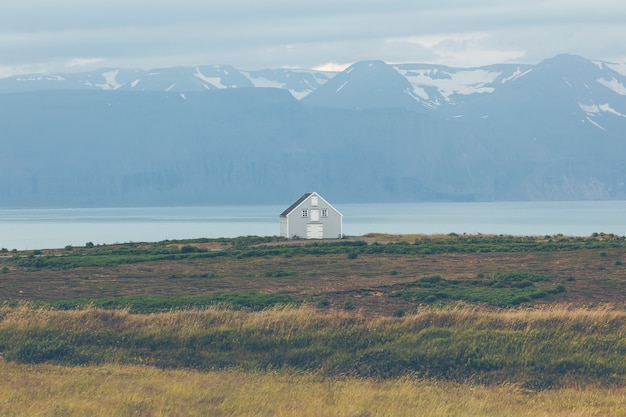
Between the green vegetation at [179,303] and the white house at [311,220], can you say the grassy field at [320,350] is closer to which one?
the green vegetation at [179,303]

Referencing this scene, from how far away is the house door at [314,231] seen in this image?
105312 millimetres

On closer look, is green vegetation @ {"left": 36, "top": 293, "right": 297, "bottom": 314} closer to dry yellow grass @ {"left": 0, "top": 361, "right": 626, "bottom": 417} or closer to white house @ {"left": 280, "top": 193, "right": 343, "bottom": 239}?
dry yellow grass @ {"left": 0, "top": 361, "right": 626, "bottom": 417}

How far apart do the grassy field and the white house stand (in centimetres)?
5464

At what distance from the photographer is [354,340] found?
98.3 ft

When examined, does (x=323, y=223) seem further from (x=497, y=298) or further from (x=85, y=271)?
(x=497, y=298)

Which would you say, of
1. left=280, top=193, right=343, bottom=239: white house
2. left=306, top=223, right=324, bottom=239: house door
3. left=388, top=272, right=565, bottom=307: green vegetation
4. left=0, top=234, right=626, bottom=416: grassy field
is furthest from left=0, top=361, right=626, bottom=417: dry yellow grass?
left=306, top=223, right=324, bottom=239: house door

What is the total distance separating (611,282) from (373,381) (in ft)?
84.6

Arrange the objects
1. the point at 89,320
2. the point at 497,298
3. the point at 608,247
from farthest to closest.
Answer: the point at 608,247
the point at 497,298
the point at 89,320

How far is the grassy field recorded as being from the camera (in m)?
22.9

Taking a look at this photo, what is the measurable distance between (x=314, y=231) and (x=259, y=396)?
82.4m

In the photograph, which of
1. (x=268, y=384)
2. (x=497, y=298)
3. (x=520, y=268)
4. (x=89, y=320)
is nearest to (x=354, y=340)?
(x=268, y=384)

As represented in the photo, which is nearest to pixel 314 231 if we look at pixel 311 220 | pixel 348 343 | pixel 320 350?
pixel 311 220

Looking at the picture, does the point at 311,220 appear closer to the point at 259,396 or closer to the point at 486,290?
the point at 486,290

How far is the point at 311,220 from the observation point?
105688 mm
